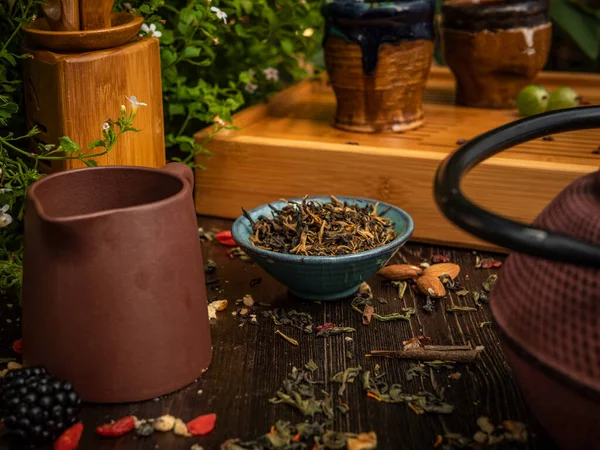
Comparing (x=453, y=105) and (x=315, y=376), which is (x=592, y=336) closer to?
(x=315, y=376)

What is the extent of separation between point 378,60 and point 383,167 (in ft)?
0.75

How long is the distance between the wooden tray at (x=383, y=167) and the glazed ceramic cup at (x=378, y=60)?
38 millimetres

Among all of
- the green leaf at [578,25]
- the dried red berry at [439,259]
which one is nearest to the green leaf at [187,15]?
the dried red berry at [439,259]

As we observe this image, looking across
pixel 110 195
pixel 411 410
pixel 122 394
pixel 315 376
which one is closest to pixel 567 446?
pixel 411 410

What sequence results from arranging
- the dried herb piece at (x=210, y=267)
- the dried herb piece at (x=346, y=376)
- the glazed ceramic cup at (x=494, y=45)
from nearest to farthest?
1. the dried herb piece at (x=346, y=376)
2. the dried herb piece at (x=210, y=267)
3. the glazed ceramic cup at (x=494, y=45)

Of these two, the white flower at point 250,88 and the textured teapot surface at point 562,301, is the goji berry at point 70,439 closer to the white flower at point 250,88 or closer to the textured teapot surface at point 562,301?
the textured teapot surface at point 562,301

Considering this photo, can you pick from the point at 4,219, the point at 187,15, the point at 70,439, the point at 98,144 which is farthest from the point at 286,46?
the point at 70,439

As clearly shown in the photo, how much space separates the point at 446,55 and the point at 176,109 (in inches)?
25.0

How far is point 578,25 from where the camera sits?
7.95 ft

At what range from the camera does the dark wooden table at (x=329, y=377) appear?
860 millimetres

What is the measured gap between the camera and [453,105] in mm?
1789

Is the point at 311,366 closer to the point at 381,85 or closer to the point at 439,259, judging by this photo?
the point at 439,259

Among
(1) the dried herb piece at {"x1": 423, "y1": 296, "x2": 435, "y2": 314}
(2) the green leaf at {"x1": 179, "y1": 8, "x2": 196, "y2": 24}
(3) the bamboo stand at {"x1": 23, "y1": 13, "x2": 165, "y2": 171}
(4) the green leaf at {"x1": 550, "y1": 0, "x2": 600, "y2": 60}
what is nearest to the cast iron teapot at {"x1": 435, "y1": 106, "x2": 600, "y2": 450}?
(1) the dried herb piece at {"x1": 423, "y1": 296, "x2": 435, "y2": 314}

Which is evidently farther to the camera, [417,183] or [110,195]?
[417,183]
